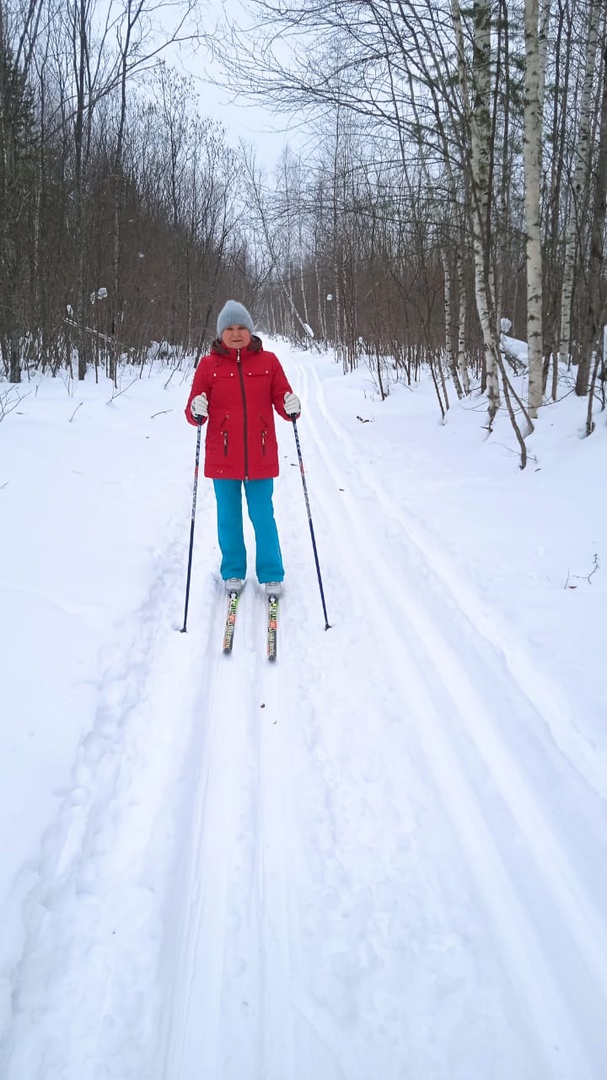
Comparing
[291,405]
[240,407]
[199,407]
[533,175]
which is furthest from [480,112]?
[199,407]

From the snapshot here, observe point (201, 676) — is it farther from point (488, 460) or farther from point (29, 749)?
point (488, 460)

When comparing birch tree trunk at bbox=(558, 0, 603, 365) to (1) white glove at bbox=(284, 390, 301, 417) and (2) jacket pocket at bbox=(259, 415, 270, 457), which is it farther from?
(2) jacket pocket at bbox=(259, 415, 270, 457)

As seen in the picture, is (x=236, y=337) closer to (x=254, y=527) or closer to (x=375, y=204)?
(x=254, y=527)

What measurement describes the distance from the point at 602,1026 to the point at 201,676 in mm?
2265

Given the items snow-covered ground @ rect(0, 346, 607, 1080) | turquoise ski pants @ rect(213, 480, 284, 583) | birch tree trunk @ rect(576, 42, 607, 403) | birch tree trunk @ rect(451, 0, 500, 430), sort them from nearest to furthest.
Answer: snow-covered ground @ rect(0, 346, 607, 1080) → turquoise ski pants @ rect(213, 480, 284, 583) → birch tree trunk @ rect(576, 42, 607, 403) → birch tree trunk @ rect(451, 0, 500, 430)

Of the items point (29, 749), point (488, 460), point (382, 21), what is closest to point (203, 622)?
point (29, 749)

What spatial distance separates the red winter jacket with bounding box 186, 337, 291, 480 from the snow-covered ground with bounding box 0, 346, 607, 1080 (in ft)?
3.45

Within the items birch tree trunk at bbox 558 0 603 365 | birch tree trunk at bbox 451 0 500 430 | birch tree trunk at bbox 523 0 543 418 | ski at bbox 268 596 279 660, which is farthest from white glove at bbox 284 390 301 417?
birch tree trunk at bbox 558 0 603 365

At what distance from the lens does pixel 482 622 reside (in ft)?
10.9

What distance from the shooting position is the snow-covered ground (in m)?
1.53

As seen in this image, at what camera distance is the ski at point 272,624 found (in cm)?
335

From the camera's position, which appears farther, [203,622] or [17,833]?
[203,622]

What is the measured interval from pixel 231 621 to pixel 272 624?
282 millimetres

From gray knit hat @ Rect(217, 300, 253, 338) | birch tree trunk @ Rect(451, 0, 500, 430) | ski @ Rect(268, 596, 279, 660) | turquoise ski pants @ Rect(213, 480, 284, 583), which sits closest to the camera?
ski @ Rect(268, 596, 279, 660)
